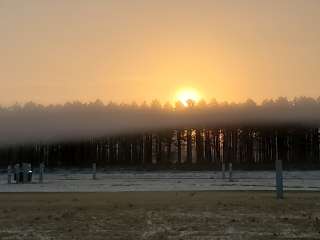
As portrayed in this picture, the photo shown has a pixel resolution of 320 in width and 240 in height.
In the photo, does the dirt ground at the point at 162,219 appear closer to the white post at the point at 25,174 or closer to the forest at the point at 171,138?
the white post at the point at 25,174

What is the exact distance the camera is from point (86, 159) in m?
93.2

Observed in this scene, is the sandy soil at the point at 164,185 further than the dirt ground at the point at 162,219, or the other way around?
the sandy soil at the point at 164,185

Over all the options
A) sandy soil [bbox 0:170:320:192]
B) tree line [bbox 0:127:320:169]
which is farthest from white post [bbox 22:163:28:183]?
tree line [bbox 0:127:320:169]

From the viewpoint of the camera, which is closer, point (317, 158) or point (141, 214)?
point (141, 214)

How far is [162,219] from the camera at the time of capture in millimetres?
16969

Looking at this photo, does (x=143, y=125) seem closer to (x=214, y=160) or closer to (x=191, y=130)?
(x=191, y=130)

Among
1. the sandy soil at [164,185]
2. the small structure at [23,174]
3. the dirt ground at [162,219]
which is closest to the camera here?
the dirt ground at [162,219]

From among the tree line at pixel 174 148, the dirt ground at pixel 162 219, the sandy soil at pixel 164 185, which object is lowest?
the sandy soil at pixel 164 185

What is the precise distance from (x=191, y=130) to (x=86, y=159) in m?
17.4

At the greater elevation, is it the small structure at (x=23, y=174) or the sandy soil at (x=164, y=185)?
the small structure at (x=23, y=174)

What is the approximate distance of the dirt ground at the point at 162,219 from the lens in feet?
47.3

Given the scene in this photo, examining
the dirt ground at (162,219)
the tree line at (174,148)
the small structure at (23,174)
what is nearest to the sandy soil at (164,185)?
the small structure at (23,174)

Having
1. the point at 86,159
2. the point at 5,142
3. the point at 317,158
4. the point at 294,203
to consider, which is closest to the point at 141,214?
the point at 294,203

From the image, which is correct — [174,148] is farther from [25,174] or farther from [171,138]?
[25,174]
